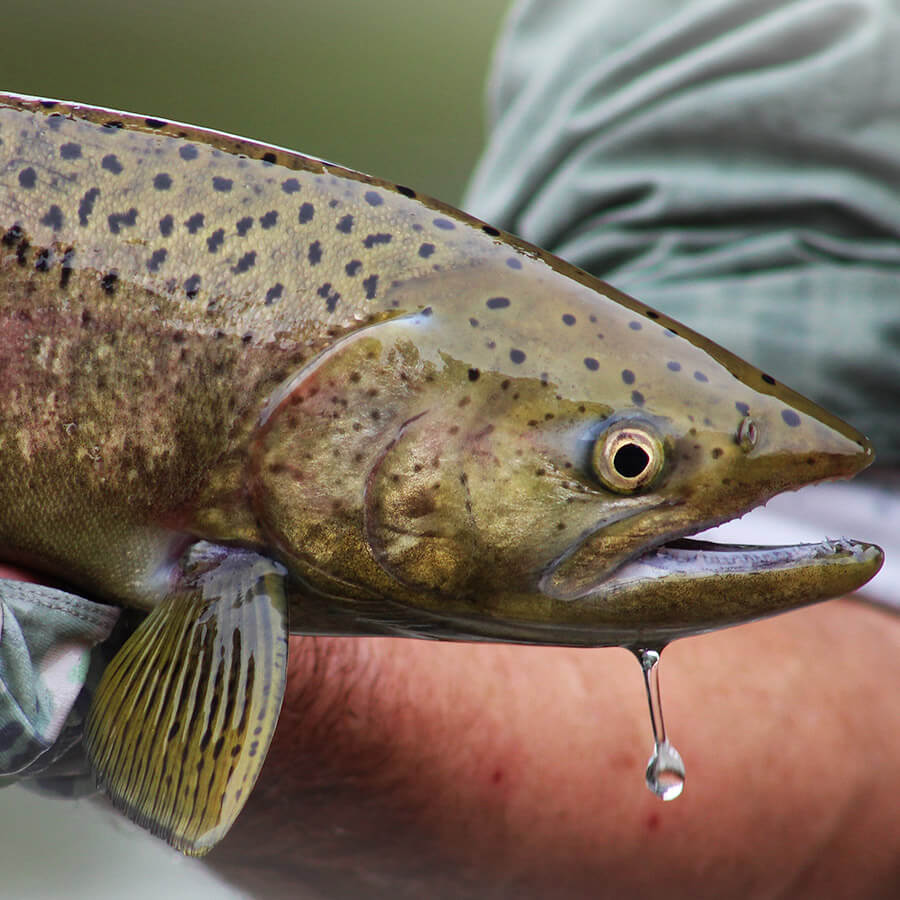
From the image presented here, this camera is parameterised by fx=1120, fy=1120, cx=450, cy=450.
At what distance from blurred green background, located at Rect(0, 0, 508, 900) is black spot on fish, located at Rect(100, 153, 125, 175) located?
12359mm

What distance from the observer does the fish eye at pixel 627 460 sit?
Answer: 117 centimetres

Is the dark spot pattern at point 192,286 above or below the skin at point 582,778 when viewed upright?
→ above

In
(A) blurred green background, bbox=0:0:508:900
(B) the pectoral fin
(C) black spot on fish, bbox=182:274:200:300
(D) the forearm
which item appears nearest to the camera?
(B) the pectoral fin

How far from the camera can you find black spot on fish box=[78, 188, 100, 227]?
4.08ft

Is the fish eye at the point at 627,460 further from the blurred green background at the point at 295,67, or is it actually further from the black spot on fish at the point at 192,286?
the blurred green background at the point at 295,67

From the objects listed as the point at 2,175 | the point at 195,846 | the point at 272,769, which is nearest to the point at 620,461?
the point at 195,846

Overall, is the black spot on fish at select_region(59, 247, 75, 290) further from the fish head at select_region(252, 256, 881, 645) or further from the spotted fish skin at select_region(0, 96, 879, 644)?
the fish head at select_region(252, 256, 881, 645)

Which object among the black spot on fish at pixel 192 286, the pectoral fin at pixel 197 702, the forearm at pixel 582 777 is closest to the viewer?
the pectoral fin at pixel 197 702

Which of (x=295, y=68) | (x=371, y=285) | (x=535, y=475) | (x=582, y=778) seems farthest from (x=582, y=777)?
(x=295, y=68)

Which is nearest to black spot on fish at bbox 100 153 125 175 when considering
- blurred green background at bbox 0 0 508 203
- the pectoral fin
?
the pectoral fin

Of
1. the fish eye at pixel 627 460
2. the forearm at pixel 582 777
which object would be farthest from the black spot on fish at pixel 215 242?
the forearm at pixel 582 777

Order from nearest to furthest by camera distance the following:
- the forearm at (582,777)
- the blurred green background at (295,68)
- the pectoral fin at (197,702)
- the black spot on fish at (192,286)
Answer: the pectoral fin at (197,702), the black spot on fish at (192,286), the forearm at (582,777), the blurred green background at (295,68)

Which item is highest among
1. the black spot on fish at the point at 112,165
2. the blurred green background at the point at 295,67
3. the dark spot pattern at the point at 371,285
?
the blurred green background at the point at 295,67

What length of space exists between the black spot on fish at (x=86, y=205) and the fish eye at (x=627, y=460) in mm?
616
